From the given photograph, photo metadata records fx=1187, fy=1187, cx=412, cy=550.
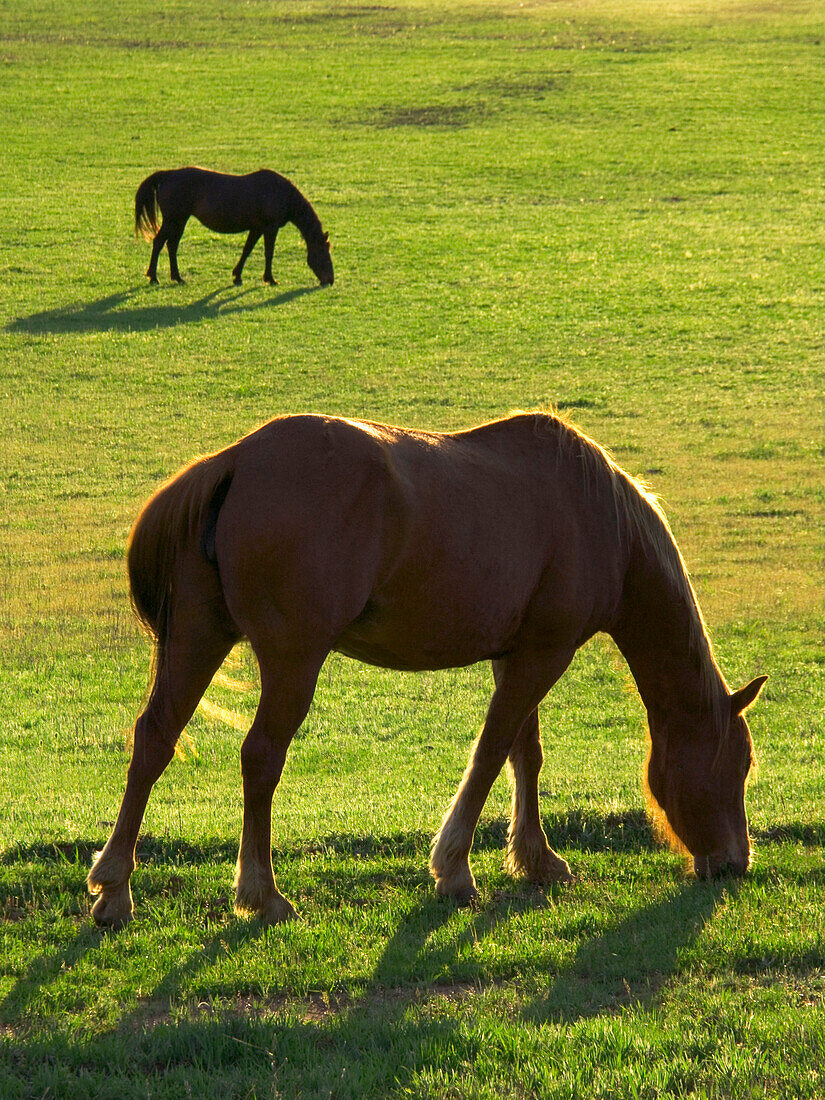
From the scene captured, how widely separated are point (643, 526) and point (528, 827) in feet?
4.73

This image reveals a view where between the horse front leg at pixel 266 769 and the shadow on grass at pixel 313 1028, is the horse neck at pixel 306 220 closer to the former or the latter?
the horse front leg at pixel 266 769

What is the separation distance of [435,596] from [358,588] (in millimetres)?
391

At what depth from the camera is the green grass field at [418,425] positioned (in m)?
3.82

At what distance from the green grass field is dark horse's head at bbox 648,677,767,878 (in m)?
0.17

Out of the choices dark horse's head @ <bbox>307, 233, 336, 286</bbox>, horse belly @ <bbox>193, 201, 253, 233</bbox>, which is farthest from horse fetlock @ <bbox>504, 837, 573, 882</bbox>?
horse belly @ <bbox>193, 201, 253, 233</bbox>

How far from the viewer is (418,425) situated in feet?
51.1

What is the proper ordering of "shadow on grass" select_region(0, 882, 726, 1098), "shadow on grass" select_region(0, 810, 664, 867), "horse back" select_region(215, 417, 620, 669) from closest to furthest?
1. "shadow on grass" select_region(0, 882, 726, 1098)
2. "horse back" select_region(215, 417, 620, 669)
3. "shadow on grass" select_region(0, 810, 664, 867)

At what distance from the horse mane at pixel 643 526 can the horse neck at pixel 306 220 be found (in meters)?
17.6

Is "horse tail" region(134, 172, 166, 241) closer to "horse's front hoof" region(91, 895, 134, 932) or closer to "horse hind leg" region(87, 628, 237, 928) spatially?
"horse hind leg" region(87, 628, 237, 928)

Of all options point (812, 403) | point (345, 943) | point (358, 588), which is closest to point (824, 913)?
point (345, 943)

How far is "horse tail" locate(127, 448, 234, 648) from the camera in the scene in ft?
15.2

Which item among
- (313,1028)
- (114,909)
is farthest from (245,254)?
(313,1028)

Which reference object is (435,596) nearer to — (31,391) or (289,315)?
(31,391)

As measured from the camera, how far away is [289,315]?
20.7 m
